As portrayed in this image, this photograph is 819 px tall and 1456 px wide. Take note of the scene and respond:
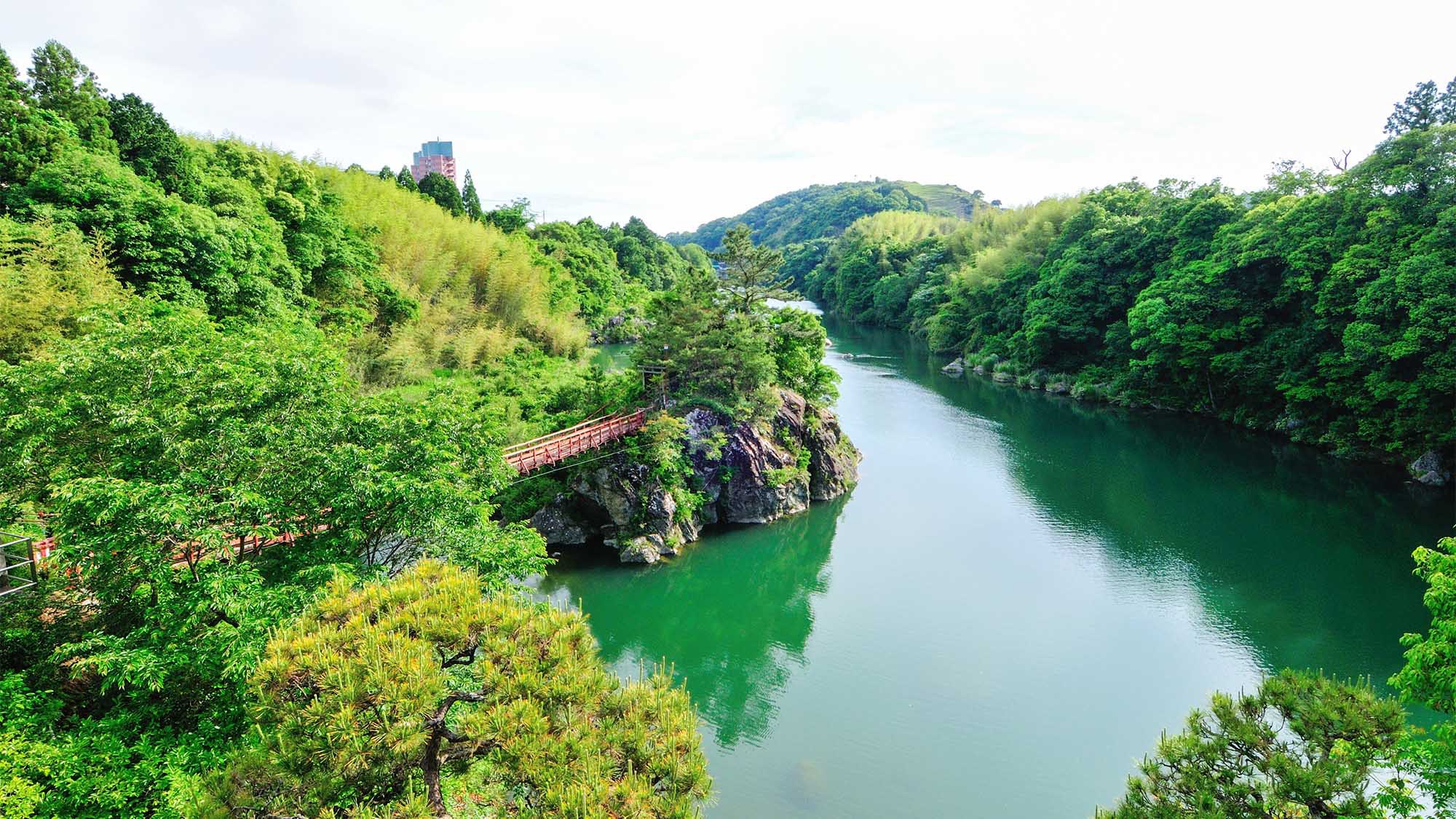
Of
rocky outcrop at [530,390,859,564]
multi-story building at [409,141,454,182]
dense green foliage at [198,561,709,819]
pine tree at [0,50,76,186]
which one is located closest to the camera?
dense green foliage at [198,561,709,819]

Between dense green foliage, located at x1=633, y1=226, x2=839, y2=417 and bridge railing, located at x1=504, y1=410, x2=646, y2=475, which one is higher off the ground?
dense green foliage, located at x1=633, y1=226, x2=839, y2=417

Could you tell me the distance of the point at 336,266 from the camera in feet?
84.0

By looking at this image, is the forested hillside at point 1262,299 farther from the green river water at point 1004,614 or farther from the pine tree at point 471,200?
the pine tree at point 471,200

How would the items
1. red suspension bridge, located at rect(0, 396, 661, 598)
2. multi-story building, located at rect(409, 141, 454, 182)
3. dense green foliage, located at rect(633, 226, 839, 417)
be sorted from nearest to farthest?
red suspension bridge, located at rect(0, 396, 661, 598) → dense green foliage, located at rect(633, 226, 839, 417) → multi-story building, located at rect(409, 141, 454, 182)

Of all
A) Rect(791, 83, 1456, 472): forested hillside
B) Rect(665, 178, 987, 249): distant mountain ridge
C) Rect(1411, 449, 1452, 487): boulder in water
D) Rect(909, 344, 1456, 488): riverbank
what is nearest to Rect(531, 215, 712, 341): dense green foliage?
Rect(909, 344, 1456, 488): riverbank

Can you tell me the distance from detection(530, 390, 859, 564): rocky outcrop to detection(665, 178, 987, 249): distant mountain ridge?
106 meters

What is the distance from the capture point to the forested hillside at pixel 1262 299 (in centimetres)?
2280

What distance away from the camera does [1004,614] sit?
16.2 meters

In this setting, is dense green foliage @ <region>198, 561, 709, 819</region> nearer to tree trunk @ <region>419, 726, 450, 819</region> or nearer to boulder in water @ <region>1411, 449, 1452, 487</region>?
tree trunk @ <region>419, 726, 450, 819</region>

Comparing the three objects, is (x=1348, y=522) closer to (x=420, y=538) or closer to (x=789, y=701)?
(x=789, y=701)

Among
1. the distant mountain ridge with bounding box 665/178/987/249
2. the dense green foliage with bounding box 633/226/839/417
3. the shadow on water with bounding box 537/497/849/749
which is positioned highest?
the distant mountain ridge with bounding box 665/178/987/249

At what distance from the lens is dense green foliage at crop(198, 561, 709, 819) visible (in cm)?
525

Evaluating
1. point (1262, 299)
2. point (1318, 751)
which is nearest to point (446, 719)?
point (1318, 751)

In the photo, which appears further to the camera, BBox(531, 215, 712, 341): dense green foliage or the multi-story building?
the multi-story building
